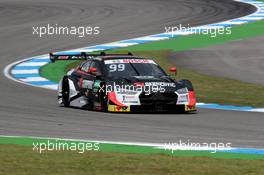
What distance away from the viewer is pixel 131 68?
17.6 m

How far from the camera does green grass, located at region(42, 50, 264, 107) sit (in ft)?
60.0

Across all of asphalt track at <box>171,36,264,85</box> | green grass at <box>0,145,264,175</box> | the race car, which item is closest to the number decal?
the race car

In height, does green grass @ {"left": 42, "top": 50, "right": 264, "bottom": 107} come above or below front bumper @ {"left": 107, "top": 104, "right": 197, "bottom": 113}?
above

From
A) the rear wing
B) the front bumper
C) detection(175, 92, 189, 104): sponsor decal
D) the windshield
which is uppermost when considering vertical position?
the rear wing

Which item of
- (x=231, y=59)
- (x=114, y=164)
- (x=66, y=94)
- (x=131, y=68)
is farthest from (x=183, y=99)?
(x=231, y=59)

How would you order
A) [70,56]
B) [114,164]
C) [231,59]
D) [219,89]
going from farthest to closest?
1. [231,59]
2. [219,89]
3. [70,56]
4. [114,164]

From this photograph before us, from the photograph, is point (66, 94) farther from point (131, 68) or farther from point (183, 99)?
point (183, 99)

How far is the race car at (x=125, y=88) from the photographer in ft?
54.2

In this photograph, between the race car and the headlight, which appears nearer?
the race car

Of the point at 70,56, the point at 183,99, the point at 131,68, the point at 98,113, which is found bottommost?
the point at 98,113

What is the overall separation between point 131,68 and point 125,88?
1015 mm

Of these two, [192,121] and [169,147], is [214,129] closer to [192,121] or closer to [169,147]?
[192,121]

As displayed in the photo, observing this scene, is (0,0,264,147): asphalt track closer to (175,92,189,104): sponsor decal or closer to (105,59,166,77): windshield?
(175,92,189,104): sponsor decal

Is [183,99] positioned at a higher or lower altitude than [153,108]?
higher
